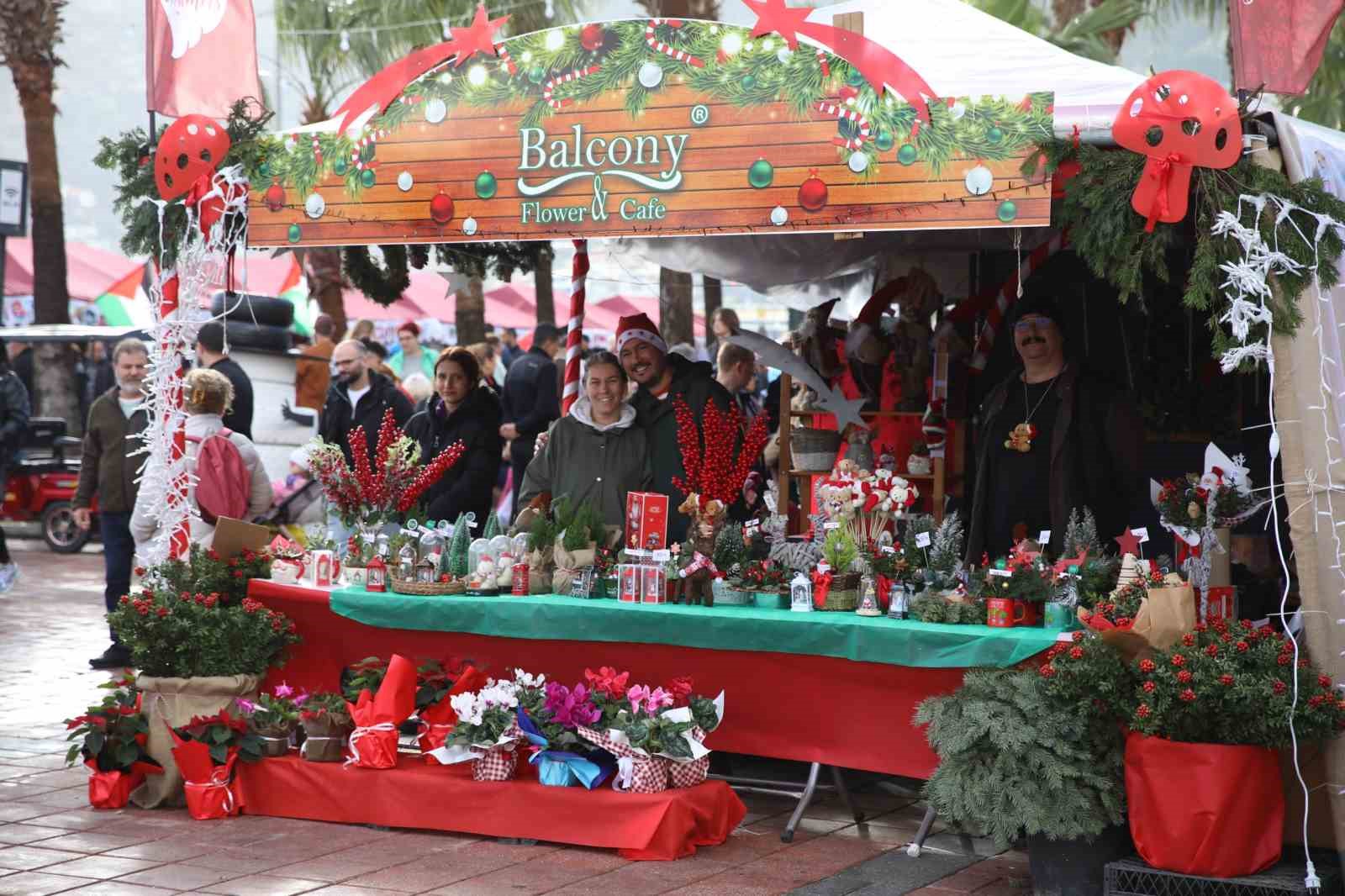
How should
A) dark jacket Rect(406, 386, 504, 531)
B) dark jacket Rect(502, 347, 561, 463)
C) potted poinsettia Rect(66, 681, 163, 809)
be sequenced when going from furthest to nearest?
1. dark jacket Rect(502, 347, 561, 463)
2. dark jacket Rect(406, 386, 504, 531)
3. potted poinsettia Rect(66, 681, 163, 809)

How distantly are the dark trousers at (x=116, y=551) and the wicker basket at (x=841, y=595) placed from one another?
4904 mm

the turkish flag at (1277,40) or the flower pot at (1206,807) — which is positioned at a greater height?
the turkish flag at (1277,40)

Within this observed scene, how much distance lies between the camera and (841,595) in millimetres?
6094

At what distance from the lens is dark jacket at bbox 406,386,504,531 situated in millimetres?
8016

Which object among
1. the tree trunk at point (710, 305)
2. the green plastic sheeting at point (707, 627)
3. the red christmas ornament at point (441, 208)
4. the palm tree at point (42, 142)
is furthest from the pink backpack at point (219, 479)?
the palm tree at point (42, 142)

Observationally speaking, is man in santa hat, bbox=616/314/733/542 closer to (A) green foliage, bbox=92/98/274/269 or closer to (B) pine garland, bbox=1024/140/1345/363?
(A) green foliage, bbox=92/98/274/269

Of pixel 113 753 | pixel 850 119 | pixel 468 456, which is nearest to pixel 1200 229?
pixel 850 119

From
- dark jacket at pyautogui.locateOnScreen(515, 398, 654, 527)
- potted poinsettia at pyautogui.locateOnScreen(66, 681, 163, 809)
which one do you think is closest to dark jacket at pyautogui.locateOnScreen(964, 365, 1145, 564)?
dark jacket at pyautogui.locateOnScreen(515, 398, 654, 527)

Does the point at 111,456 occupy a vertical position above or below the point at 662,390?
below

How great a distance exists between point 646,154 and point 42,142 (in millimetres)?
14697

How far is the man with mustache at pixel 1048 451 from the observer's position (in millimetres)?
6547

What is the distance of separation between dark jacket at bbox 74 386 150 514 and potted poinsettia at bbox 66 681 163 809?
2.97 meters

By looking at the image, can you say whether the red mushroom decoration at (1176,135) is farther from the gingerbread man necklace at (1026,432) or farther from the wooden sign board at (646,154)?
the gingerbread man necklace at (1026,432)

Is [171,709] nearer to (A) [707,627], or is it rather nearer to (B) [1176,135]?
(A) [707,627]
